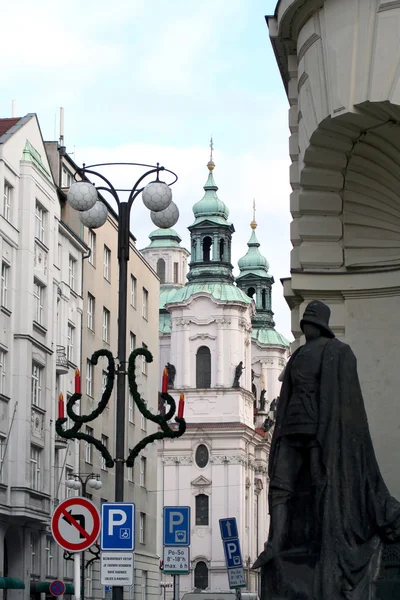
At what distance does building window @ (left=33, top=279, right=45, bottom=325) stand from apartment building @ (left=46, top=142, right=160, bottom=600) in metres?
5.10

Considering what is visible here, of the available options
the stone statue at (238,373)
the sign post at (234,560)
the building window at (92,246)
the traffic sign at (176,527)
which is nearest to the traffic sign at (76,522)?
the traffic sign at (176,527)

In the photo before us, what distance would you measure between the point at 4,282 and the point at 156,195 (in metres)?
26.3

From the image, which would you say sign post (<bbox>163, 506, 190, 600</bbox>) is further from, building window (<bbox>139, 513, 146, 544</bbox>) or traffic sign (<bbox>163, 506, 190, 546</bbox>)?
building window (<bbox>139, 513, 146, 544</bbox>)

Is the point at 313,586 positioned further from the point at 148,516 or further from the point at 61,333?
the point at 148,516

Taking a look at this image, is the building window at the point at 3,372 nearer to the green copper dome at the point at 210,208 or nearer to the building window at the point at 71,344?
the building window at the point at 71,344

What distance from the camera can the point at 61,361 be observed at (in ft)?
155

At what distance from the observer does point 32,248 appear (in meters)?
44.2

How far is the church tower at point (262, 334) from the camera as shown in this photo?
118562 millimetres

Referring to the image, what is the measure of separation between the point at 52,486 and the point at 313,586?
35.7m

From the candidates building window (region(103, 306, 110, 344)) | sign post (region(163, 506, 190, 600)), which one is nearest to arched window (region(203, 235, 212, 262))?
building window (region(103, 306, 110, 344))

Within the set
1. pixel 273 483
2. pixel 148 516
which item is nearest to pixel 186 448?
pixel 148 516

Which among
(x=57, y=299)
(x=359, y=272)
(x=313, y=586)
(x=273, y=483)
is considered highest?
(x=57, y=299)

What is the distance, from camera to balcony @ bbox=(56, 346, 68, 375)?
155 feet

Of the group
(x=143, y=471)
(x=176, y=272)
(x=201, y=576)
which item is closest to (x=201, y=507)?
(x=201, y=576)
